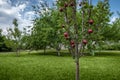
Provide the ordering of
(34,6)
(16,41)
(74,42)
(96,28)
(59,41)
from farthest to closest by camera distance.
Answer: (34,6) < (16,41) < (59,41) < (96,28) < (74,42)

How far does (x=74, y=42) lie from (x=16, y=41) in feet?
126

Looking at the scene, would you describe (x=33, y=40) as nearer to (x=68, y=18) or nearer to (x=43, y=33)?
(x=43, y=33)

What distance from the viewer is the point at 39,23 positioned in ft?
148

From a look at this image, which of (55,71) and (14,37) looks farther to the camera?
(14,37)

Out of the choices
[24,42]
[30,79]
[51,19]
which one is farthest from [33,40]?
[30,79]

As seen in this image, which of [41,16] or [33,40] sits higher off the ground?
[41,16]

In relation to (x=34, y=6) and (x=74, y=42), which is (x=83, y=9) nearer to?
(x=74, y=42)

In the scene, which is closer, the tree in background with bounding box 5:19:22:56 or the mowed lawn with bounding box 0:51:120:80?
the mowed lawn with bounding box 0:51:120:80

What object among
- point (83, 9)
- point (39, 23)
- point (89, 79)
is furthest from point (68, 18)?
point (39, 23)

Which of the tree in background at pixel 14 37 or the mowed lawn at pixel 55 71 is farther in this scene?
the tree in background at pixel 14 37

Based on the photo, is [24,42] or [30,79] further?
[24,42]

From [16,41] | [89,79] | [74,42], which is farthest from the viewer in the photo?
[16,41]

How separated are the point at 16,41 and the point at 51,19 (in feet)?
27.1

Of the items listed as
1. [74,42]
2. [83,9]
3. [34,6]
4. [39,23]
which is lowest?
[74,42]
